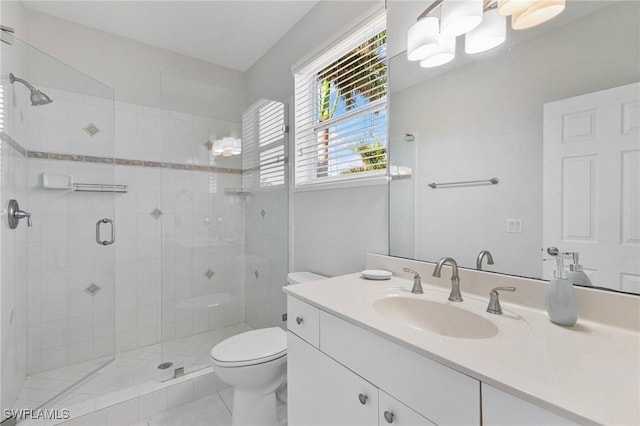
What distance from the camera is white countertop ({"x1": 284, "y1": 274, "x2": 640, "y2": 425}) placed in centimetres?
46

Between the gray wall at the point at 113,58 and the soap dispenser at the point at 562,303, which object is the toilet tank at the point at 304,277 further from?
the gray wall at the point at 113,58

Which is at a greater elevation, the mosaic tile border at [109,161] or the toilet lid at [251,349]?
the mosaic tile border at [109,161]

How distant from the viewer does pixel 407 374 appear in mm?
705

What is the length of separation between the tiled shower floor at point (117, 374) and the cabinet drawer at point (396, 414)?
5.35ft

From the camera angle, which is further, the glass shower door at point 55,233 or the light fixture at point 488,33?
the glass shower door at point 55,233

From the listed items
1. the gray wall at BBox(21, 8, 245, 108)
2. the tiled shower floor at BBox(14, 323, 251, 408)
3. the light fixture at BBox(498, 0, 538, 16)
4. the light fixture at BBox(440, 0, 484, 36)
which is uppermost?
the gray wall at BBox(21, 8, 245, 108)

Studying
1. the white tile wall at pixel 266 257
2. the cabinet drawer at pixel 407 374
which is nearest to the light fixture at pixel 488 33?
the cabinet drawer at pixel 407 374

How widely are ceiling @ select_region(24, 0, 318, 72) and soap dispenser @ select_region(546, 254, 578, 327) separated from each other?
2.14m

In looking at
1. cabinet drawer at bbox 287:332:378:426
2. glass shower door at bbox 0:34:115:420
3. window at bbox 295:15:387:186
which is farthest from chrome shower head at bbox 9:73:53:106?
cabinet drawer at bbox 287:332:378:426

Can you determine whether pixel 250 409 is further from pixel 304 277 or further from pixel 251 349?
pixel 304 277

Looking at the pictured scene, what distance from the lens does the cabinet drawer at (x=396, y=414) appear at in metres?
0.68

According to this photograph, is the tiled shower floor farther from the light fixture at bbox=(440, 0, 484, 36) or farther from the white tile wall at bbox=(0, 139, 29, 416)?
the light fixture at bbox=(440, 0, 484, 36)

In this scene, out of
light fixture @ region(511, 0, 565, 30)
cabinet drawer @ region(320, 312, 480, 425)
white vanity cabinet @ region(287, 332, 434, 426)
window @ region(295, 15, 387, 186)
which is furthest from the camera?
window @ region(295, 15, 387, 186)

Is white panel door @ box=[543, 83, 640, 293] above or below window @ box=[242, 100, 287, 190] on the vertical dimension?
below
